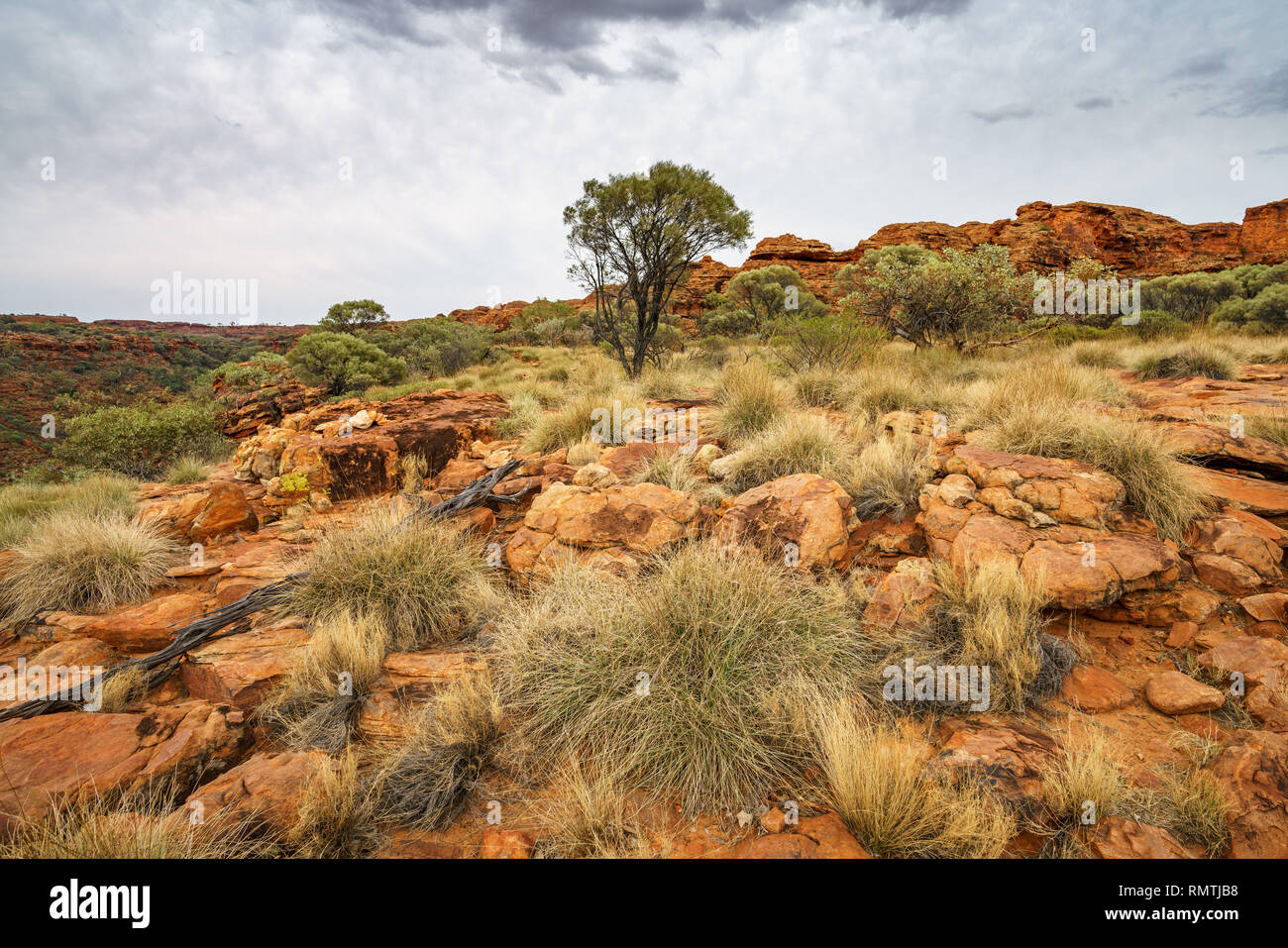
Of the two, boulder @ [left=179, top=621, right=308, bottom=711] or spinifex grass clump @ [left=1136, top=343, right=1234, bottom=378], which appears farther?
spinifex grass clump @ [left=1136, top=343, right=1234, bottom=378]

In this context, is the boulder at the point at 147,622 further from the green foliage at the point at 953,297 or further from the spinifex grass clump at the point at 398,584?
the green foliage at the point at 953,297

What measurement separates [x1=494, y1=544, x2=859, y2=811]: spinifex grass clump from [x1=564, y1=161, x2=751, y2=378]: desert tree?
352 inches

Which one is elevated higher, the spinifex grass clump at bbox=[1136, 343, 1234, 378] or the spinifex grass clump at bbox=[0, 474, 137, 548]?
the spinifex grass clump at bbox=[1136, 343, 1234, 378]

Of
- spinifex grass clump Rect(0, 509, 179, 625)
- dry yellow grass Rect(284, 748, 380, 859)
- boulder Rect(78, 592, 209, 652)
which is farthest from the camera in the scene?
spinifex grass clump Rect(0, 509, 179, 625)

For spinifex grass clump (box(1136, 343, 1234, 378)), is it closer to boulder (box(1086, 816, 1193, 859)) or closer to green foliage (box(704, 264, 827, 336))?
boulder (box(1086, 816, 1193, 859))

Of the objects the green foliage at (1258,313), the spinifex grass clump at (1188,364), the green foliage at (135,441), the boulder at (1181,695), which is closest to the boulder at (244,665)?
the boulder at (1181,695)

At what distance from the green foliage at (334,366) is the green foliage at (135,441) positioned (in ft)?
16.5

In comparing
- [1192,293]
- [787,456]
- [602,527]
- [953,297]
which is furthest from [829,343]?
[1192,293]

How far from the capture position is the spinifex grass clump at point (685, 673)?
2.21 meters

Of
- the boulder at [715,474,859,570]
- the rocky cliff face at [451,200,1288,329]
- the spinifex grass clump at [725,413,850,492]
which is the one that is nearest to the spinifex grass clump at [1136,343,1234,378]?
the spinifex grass clump at [725,413,850,492]

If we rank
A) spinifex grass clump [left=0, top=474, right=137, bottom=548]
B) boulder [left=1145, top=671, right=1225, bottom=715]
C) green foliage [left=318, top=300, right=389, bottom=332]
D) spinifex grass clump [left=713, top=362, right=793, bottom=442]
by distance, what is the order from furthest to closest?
green foliage [left=318, top=300, right=389, bottom=332] < spinifex grass clump [left=713, top=362, right=793, bottom=442] < spinifex grass clump [left=0, top=474, right=137, bottom=548] < boulder [left=1145, top=671, right=1225, bottom=715]

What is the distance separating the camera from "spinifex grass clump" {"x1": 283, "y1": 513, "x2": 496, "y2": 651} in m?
3.40
